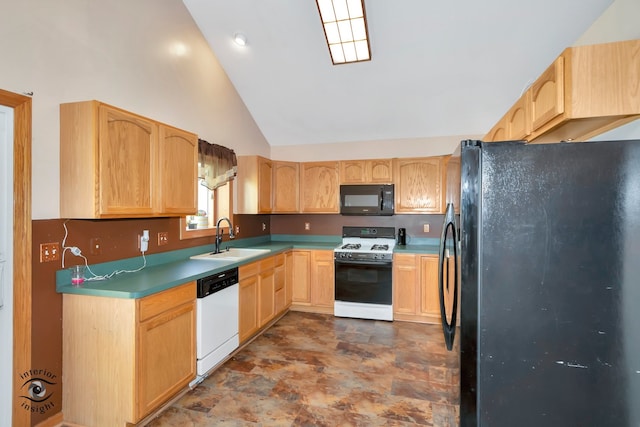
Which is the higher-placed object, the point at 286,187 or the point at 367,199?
the point at 286,187

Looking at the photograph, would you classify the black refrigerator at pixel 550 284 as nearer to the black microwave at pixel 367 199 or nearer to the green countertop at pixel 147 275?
the green countertop at pixel 147 275

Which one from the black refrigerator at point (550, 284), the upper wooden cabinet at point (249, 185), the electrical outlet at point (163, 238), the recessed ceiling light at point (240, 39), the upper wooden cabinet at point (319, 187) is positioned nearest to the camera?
the black refrigerator at point (550, 284)

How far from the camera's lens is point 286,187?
4520 mm

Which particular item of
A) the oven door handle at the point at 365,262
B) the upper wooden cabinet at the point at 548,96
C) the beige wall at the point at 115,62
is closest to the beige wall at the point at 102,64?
the beige wall at the point at 115,62

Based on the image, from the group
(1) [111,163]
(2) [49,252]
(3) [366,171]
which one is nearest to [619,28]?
(3) [366,171]

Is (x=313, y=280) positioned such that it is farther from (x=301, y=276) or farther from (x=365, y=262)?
(x=365, y=262)

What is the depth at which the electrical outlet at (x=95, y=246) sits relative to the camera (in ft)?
7.19

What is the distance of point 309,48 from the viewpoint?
136 inches

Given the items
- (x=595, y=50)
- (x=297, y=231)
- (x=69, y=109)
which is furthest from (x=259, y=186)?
(x=595, y=50)

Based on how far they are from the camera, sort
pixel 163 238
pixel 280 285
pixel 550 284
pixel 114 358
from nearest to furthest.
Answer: pixel 550 284
pixel 114 358
pixel 163 238
pixel 280 285

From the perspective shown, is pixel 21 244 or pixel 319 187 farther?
pixel 319 187

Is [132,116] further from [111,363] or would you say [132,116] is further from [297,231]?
[297,231]

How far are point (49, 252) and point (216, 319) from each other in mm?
1229

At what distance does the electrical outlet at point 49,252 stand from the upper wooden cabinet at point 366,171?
321 centimetres
